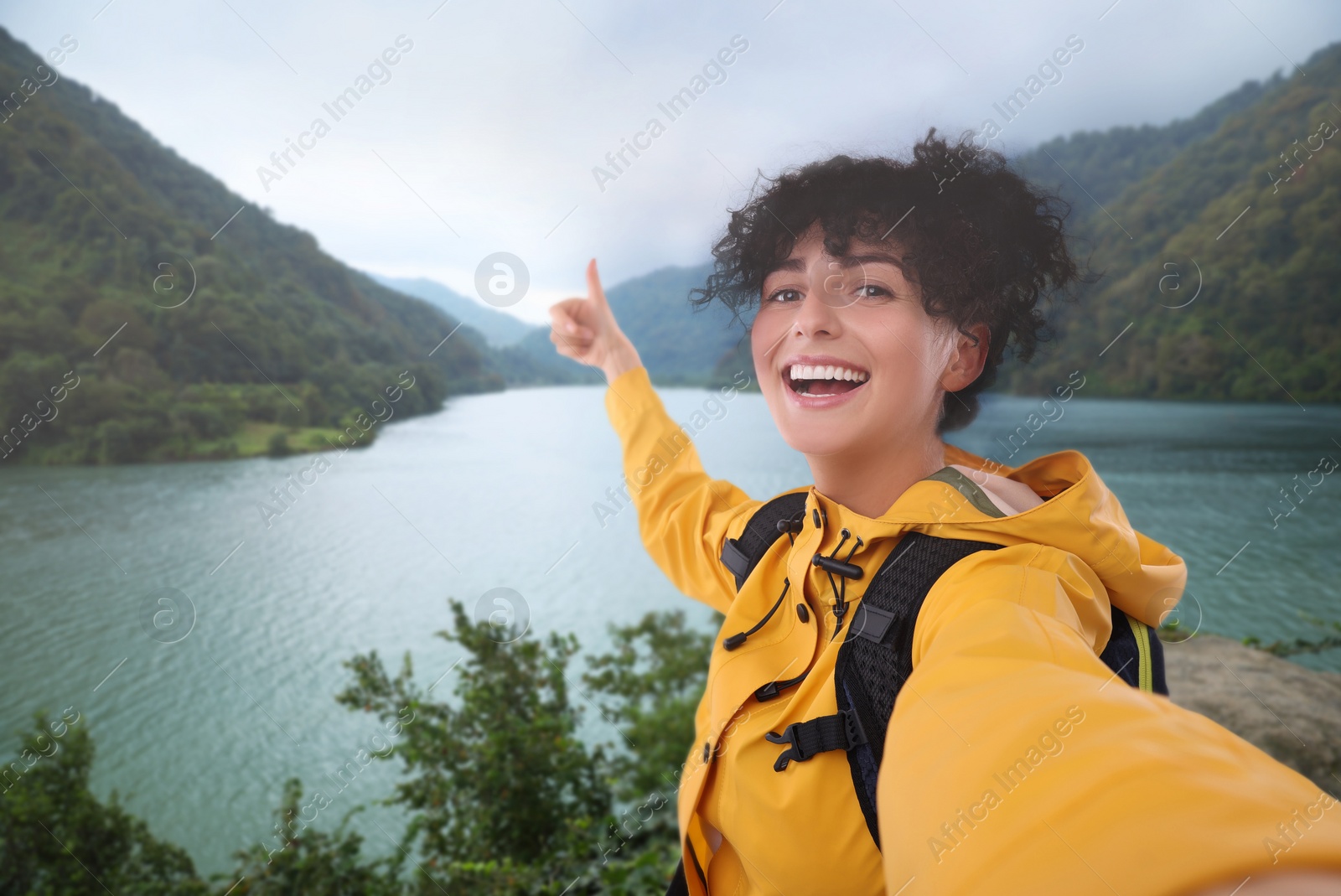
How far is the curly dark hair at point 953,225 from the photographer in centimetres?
102

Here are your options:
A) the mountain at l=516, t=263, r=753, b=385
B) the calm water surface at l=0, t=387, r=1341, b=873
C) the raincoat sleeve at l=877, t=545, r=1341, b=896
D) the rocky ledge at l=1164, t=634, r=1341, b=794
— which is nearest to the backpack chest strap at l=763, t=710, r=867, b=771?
the raincoat sleeve at l=877, t=545, r=1341, b=896

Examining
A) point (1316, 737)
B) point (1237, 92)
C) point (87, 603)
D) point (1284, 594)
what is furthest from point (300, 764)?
point (1237, 92)

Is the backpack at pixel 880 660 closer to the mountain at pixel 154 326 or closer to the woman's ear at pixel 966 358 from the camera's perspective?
the woman's ear at pixel 966 358

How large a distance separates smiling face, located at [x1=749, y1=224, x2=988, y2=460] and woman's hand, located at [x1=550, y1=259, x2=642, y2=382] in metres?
0.49

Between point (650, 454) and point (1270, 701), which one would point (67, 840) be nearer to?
point (650, 454)

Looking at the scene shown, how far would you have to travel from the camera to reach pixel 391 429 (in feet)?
99.5

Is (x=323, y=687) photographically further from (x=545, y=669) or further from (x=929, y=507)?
(x=929, y=507)

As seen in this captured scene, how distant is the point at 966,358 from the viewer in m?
1.13

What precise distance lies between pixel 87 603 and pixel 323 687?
6.77 metres

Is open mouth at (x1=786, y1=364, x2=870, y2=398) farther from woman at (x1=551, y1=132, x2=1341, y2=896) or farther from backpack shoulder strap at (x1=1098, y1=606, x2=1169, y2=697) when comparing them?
backpack shoulder strap at (x1=1098, y1=606, x2=1169, y2=697)

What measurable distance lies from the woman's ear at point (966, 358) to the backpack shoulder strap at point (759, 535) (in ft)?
1.10

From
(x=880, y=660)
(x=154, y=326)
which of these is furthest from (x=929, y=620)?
(x=154, y=326)

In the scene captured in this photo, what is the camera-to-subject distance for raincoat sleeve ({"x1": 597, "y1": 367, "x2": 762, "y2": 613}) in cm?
145

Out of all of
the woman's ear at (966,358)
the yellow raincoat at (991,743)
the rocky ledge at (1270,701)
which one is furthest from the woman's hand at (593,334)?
the rocky ledge at (1270,701)
